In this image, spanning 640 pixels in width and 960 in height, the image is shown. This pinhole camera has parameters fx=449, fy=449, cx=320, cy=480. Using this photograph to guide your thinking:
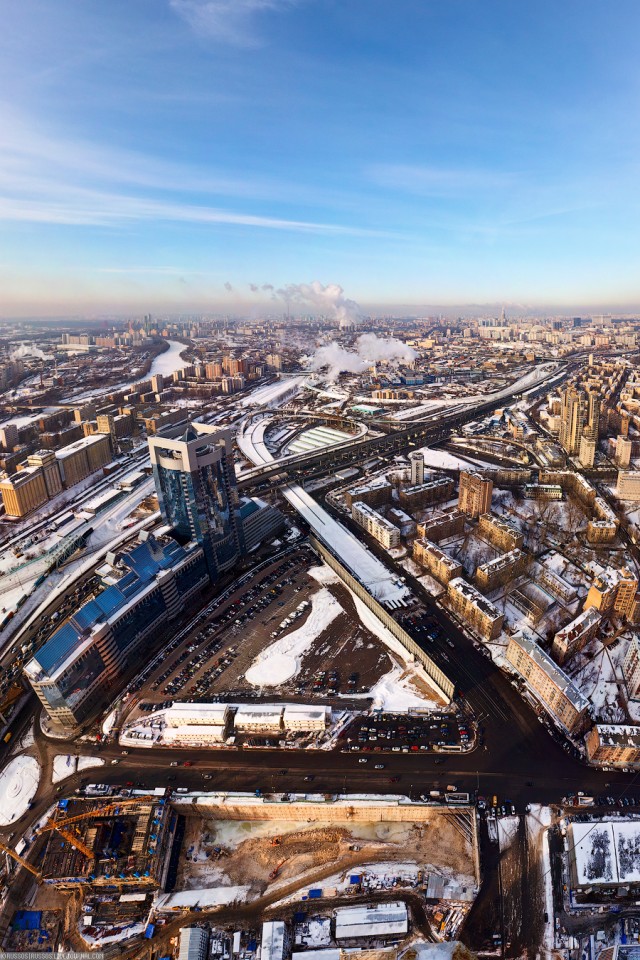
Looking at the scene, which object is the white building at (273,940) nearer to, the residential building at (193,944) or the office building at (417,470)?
the residential building at (193,944)

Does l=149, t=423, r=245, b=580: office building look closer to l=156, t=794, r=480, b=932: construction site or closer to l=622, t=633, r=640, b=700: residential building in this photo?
l=156, t=794, r=480, b=932: construction site

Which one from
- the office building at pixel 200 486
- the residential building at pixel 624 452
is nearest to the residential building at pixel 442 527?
the office building at pixel 200 486

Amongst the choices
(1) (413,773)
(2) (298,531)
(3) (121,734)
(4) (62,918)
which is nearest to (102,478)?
(2) (298,531)

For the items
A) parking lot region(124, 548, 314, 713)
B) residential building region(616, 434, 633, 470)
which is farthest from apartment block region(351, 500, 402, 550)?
residential building region(616, 434, 633, 470)

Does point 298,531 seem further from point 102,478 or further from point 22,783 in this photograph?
point 102,478

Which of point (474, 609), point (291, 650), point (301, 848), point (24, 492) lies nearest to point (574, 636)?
point (474, 609)
